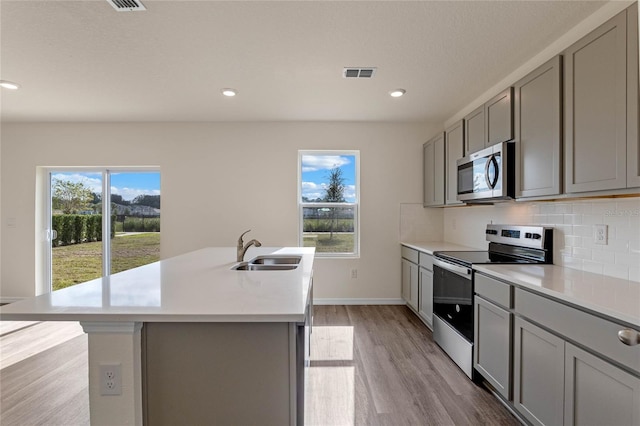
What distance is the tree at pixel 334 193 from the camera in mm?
4172

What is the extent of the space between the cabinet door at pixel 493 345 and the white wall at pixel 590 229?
653 mm

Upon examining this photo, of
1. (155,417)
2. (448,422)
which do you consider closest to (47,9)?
(155,417)

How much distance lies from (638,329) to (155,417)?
1840mm

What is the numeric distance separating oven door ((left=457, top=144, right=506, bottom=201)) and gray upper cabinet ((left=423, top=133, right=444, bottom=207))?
1.68 ft

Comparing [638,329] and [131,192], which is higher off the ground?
[131,192]

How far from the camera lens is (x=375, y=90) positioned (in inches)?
118

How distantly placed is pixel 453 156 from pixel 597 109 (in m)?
1.64

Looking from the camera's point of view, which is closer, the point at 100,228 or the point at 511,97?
the point at 511,97

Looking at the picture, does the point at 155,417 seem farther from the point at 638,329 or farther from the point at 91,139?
the point at 91,139

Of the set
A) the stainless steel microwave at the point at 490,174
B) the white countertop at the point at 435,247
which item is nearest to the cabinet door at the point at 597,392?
the stainless steel microwave at the point at 490,174

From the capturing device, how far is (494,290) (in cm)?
192

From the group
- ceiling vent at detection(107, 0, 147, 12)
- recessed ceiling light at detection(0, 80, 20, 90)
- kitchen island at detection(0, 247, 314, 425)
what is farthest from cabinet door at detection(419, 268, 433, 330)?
recessed ceiling light at detection(0, 80, 20, 90)

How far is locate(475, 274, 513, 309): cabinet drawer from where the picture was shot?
5.84ft

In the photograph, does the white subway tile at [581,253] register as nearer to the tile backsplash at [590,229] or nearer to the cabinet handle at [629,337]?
the tile backsplash at [590,229]
